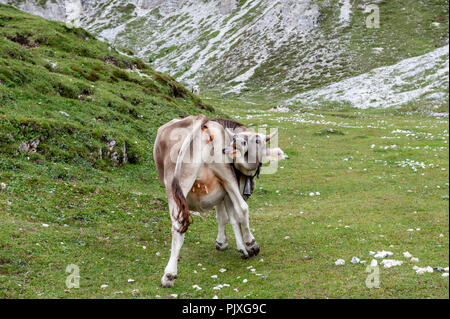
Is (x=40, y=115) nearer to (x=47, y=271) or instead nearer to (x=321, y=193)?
(x=47, y=271)

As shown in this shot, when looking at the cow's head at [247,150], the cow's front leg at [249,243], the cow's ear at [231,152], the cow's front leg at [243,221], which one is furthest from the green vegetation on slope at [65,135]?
the cow's head at [247,150]

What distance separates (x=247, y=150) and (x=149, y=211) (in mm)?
6358

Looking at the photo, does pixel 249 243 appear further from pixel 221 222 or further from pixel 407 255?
pixel 407 255

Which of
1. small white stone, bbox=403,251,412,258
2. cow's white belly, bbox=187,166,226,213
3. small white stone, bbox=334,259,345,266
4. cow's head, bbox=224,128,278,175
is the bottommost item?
small white stone, bbox=334,259,345,266

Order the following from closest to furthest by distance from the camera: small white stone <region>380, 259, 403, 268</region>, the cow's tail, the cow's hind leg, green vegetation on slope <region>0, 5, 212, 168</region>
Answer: small white stone <region>380, 259, 403, 268</region> < the cow's tail < the cow's hind leg < green vegetation on slope <region>0, 5, 212, 168</region>

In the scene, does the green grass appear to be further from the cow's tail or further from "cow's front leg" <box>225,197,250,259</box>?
the cow's tail

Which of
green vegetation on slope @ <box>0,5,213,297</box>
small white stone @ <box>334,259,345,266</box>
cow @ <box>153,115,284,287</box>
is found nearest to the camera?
small white stone @ <box>334,259,345,266</box>

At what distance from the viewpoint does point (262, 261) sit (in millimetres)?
10391

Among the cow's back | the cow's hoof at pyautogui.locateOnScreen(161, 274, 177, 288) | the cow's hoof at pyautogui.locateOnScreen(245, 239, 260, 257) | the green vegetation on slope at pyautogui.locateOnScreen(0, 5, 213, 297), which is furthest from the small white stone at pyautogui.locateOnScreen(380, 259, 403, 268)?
the green vegetation on slope at pyautogui.locateOnScreen(0, 5, 213, 297)

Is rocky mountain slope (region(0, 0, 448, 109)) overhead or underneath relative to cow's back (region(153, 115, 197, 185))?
underneath

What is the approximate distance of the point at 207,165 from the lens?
389 inches

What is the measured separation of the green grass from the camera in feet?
27.7

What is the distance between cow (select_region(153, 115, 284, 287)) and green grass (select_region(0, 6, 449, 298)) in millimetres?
1495

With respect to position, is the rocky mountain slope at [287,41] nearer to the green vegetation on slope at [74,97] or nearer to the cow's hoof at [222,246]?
the green vegetation on slope at [74,97]
